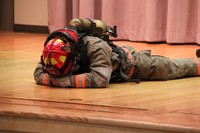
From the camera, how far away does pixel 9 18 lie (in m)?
Answer: 3.79

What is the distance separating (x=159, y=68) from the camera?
76.3 inches

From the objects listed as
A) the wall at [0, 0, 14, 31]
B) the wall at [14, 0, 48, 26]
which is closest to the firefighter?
the wall at [14, 0, 48, 26]

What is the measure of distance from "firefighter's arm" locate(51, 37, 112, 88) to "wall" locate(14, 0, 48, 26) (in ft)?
6.31

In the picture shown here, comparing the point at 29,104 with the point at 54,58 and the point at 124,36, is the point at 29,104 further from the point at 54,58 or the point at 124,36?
the point at 124,36

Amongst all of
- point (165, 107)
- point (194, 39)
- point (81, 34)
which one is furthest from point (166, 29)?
point (165, 107)

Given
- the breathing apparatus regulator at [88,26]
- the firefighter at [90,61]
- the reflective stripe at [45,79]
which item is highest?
the breathing apparatus regulator at [88,26]

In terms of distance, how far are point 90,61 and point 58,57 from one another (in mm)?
137

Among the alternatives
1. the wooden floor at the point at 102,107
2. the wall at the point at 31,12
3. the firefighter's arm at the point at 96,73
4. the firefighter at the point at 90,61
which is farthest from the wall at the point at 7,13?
the firefighter's arm at the point at 96,73

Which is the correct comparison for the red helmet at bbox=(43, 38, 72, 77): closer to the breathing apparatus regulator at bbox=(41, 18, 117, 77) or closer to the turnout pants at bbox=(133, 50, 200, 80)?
the breathing apparatus regulator at bbox=(41, 18, 117, 77)

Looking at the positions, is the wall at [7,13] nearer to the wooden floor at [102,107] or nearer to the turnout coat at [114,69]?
the wooden floor at [102,107]

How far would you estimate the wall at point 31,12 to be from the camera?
3625 mm

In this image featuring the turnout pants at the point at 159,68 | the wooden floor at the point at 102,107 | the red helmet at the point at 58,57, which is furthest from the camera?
the turnout pants at the point at 159,68

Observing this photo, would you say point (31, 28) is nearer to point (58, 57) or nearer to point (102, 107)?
point (58, 57)

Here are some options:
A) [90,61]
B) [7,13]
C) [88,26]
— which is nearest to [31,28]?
[7,13]
